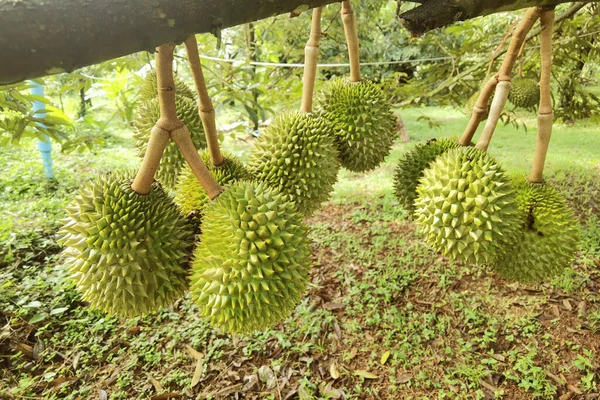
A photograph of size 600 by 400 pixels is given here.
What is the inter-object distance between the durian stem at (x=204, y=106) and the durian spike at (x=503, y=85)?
886mm

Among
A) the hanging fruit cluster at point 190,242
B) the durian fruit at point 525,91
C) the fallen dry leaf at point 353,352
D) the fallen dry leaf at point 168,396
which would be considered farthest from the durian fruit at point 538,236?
the fallen dry leaf at point 168,396

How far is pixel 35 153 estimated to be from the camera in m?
6.77

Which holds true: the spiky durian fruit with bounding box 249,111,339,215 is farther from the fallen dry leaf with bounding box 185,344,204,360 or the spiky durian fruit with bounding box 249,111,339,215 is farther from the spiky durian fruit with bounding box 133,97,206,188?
the fallen dry leaf with bounding box 185,344,204,360

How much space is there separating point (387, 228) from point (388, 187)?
1221mm

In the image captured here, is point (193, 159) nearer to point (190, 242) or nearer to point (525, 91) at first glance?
point (190, 242)

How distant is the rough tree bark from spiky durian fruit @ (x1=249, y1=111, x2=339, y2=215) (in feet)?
2.09

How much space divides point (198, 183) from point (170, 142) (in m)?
0.26

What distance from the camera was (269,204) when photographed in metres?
1.10

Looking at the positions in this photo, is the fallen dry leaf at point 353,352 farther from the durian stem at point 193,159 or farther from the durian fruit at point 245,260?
the durian stem at point 193,159

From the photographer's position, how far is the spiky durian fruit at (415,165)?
1.66 metres

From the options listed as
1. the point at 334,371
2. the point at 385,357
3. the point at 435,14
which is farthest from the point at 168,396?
the point at 435,14

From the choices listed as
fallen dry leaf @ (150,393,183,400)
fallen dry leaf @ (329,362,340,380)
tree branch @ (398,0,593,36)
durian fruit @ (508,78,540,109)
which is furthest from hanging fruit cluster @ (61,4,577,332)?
durian fruit @ (508,78,540,109)

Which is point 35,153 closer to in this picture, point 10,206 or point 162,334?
point 10,206

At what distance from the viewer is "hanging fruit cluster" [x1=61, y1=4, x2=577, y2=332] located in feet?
3.47
